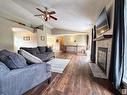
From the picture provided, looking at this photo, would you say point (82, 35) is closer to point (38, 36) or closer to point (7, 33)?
point (38, 36)

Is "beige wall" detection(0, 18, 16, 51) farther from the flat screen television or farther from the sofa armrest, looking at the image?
the flat screen television

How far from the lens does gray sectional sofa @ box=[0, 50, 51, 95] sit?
5.11 ft

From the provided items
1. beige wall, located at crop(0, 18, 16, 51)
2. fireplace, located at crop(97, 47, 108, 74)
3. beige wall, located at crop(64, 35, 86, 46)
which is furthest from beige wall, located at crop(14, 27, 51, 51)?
fireplace, located at crop(97, 47, 108, 74)

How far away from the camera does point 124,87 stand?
6.88 ft

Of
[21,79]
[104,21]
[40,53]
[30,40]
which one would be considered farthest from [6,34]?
[104,21]

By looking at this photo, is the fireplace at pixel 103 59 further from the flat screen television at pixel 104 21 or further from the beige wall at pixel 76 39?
the beige wall at pixel 76 39

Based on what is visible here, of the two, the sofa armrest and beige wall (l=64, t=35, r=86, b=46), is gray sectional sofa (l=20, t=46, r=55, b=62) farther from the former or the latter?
beige wall (l=64, t=35, r=86, b=46)

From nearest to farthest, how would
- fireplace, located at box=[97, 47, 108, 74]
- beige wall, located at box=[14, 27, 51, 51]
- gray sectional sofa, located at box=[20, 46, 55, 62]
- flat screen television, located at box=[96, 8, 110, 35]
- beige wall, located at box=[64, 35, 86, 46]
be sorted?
flat screen television, located at box=[96, 8, 110, 35] → fireplace, located at box=[97, 47, 108, 74] → gray sectional sofa, located at box=[20, 46, 55, 62] → beige wall, located at box=[14, 27, 51, 51] → beige wall, located at box=[64, 35, 86, 46]

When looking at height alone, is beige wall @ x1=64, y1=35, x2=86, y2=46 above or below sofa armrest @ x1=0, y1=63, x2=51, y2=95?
above

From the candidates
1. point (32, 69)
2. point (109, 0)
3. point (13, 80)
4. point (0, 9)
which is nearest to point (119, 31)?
point (109, 0)

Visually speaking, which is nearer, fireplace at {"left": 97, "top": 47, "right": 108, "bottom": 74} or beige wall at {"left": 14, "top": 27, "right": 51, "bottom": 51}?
fireplace at {"left": 97, "top": 47, "right": 108, "bottom": 74}

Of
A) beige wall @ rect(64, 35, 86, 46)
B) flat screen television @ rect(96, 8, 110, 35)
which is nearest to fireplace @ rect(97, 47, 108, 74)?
flat screen television @ rect(96, 8, 110, 35)

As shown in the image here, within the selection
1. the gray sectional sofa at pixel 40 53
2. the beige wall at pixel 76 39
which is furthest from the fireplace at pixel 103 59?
the beige wall at pixel 76 39

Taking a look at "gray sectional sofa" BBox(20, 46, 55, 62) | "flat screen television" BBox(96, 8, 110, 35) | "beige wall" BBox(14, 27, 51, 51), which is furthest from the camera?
"beige wall" BBox(14, 27, 51, 51)
